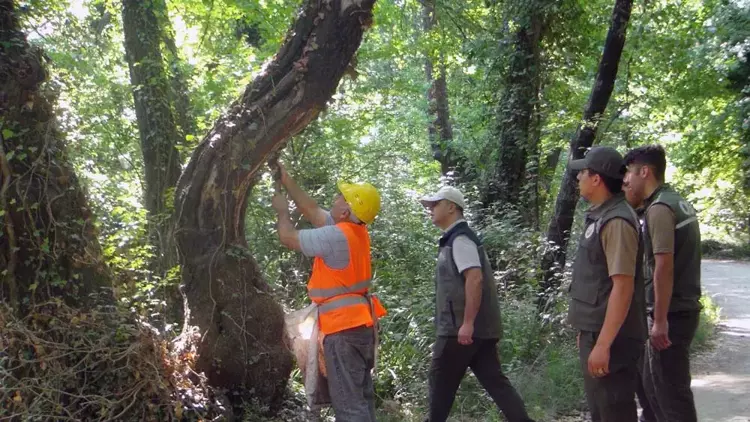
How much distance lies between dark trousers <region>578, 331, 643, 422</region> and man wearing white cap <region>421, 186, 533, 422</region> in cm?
125

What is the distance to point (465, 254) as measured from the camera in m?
5.16

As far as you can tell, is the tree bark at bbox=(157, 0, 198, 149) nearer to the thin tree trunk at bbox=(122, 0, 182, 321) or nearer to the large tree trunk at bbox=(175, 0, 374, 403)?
the thin tree trunk at bbox=(122, 0, 182, 321)

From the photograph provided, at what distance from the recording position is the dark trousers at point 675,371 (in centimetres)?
445

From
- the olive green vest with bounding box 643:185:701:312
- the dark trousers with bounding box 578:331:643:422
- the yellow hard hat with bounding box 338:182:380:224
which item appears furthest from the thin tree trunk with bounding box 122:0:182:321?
the dark trousers with bounding box 578:331:643:422

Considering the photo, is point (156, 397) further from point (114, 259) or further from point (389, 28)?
point (389, 28)

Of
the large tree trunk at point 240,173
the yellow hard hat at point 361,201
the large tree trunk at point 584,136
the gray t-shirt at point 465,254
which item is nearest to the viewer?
the yellow hard hat at point 361,201

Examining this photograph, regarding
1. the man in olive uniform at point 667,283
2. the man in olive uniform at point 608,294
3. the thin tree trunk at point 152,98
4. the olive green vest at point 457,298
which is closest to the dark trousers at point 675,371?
the man in olive uniform at point 667,283

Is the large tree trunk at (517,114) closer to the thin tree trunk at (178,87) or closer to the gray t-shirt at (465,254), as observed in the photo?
the thin tree trunk at (178,87)

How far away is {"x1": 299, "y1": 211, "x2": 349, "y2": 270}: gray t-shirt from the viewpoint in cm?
451

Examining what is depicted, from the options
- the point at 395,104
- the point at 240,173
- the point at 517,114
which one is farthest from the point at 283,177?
the point at 395,104

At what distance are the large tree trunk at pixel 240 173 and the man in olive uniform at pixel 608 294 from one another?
7.11 feet

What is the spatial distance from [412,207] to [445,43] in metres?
4.46

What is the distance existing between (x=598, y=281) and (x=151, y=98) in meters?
6.32

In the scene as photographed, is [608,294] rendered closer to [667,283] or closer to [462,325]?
[667,283]
